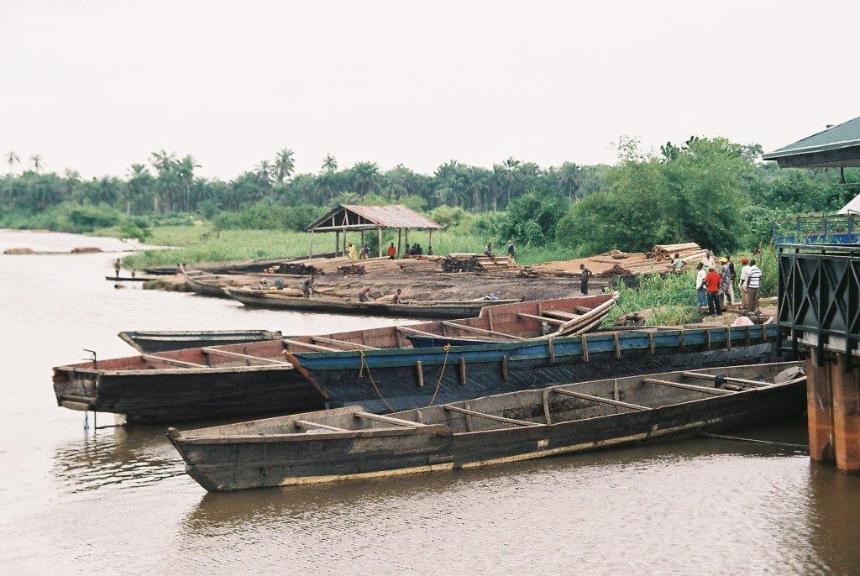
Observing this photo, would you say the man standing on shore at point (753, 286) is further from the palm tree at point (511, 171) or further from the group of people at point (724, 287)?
the palm tree at point (511, 171)

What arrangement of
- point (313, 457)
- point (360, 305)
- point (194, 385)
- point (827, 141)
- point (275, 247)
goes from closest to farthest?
point (313, 457) < point (827, 141) < point (194, 385) < point (360, 305) < point (275, 247)

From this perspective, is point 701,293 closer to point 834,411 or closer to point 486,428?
point 486,428

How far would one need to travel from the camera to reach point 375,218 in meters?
46.0

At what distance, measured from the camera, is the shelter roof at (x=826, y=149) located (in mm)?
15281

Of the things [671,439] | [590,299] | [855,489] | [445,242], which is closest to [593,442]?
[671,439]

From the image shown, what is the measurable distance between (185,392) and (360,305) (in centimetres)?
Result: 1966

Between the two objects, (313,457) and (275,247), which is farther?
(275,247)

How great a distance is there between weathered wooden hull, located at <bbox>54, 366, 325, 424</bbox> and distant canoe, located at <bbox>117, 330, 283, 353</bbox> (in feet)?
10.0

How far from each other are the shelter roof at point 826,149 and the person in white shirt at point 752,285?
21.7ft

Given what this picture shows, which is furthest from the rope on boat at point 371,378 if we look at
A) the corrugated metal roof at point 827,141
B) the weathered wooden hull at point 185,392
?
the corrugated metal roof at point 827,141

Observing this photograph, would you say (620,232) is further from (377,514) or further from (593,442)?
(377,514)

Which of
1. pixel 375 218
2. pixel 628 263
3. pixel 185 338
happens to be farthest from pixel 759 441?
pixel 375 218

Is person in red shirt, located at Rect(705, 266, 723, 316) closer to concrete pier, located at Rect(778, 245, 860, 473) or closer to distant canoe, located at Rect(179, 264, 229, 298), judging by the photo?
concrete pier, located at Rect(778, 245, 860, 473)

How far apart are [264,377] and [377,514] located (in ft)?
18.8
